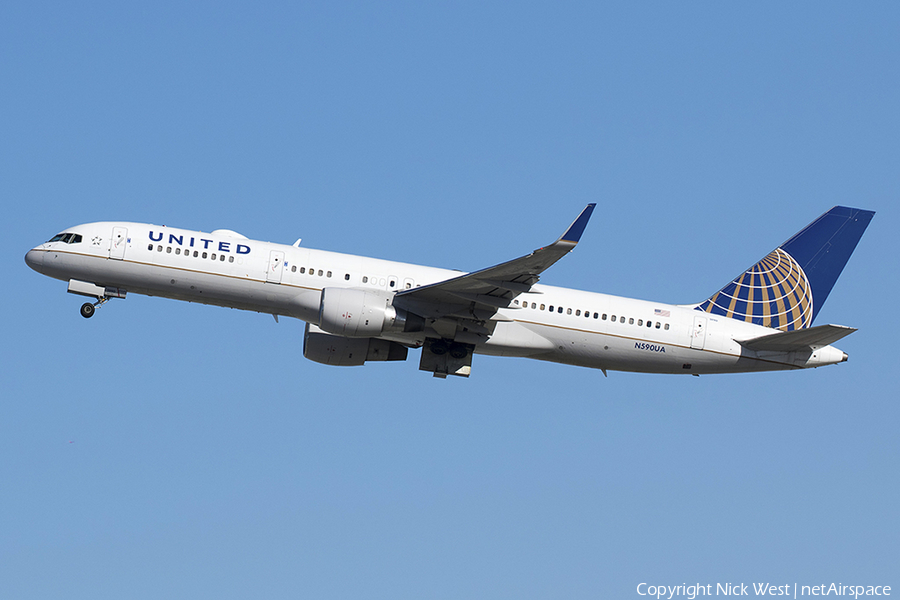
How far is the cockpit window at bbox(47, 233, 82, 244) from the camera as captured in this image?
3750 centimetres

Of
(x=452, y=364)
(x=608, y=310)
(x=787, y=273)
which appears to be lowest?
(x=452, y=364)

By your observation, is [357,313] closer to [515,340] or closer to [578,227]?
[515,340]

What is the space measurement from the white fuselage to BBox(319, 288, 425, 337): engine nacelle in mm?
774

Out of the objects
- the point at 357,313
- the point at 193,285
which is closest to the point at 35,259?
the point at 193,285

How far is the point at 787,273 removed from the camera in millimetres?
43750

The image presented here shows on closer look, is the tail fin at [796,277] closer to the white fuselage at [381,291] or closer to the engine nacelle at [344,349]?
the white fuselage at [381,291]

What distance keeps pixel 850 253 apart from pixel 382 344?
2075 centimetres

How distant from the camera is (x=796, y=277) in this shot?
143ft

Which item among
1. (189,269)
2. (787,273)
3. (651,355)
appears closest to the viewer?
(189,269)

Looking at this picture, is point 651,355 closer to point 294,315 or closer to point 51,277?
point 294,315

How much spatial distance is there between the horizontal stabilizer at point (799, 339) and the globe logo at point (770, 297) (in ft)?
7.43

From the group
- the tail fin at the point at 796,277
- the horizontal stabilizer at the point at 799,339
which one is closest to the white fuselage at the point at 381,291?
the horizontal stabilizer at the point at 799,339

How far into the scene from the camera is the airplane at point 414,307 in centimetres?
3628

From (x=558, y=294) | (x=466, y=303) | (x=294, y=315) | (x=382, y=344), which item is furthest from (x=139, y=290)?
(x=558, y=294)
